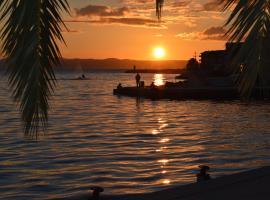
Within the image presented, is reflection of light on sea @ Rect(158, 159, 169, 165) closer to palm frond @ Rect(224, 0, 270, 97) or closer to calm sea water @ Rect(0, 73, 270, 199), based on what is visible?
calm sea water @ Rect(0, 73, 270, 199)

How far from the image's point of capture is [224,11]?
3.20 metres

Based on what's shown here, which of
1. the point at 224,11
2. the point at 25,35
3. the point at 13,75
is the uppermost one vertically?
the point at 224,11

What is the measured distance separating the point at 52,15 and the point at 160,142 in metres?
24.8

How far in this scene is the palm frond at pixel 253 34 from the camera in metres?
2.95

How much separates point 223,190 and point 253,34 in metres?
5.72

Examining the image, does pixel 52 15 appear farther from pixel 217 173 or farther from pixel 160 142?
pixel 160 142

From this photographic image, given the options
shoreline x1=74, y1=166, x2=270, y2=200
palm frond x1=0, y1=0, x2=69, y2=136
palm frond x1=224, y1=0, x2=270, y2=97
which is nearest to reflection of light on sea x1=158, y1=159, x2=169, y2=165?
shoreline x1=74, y1=166, x2=270, y2=200

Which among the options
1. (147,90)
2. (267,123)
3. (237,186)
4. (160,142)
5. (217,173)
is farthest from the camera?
(147,90)

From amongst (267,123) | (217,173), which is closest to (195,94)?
(267,123)

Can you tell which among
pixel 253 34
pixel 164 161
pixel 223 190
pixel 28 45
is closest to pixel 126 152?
pixel 164 161

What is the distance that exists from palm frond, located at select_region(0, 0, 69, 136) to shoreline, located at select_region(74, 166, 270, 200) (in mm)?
5115

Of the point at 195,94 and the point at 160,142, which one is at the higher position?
the point at 195,94

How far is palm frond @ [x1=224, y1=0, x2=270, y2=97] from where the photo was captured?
116 inches

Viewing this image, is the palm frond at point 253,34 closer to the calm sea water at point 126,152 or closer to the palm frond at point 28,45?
the palm frond at point 28,45
